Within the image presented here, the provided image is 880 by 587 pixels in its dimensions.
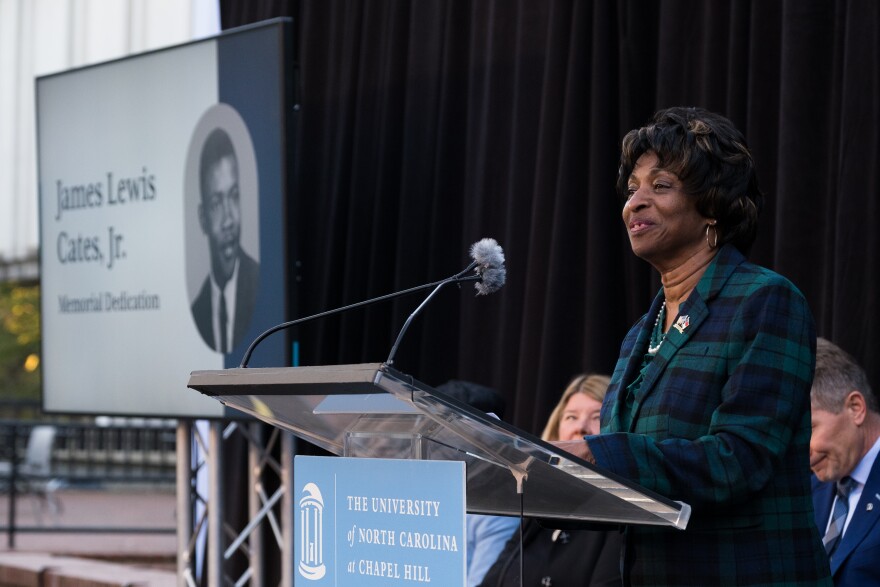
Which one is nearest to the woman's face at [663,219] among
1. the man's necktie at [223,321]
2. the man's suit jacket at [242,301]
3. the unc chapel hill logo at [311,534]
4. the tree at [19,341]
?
the unc chapel hill logo at [311,534]

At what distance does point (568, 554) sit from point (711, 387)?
1474mm

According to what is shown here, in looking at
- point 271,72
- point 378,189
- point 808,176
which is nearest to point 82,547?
point 378,189

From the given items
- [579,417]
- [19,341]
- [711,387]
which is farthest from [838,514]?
[19,341]

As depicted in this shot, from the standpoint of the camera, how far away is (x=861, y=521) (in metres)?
2.62

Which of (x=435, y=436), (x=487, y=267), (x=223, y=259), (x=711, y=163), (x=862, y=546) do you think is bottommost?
(x=862, y=546)

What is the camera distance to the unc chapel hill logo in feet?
5.92

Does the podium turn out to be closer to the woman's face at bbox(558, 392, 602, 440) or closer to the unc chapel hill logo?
the unc chapel hill logo

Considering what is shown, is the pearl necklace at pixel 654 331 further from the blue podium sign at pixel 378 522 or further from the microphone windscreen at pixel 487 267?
the blue podium sign at pixel 378 522

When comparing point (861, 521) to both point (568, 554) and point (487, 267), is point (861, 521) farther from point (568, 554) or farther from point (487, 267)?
point (487, 267)

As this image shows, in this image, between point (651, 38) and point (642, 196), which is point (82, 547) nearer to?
point (651, 38)

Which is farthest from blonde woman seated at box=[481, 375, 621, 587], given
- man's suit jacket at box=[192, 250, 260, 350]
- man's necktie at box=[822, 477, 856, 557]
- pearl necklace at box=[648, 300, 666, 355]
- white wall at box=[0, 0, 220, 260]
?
white wall at box=[0, 0, 220, 260]

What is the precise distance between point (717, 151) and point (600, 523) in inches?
22.0

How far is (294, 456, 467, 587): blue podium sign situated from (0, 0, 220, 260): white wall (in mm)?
5422

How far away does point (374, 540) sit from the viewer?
1.71 m
